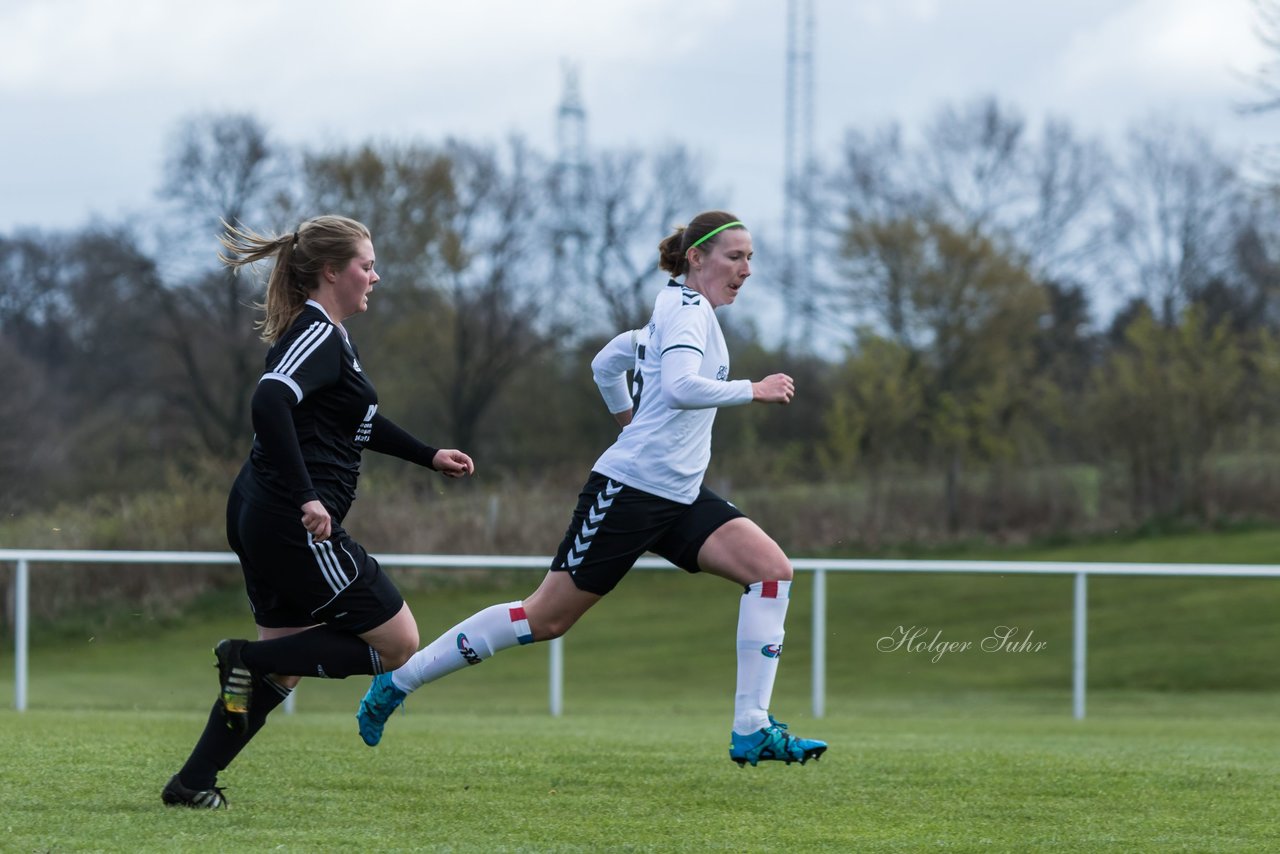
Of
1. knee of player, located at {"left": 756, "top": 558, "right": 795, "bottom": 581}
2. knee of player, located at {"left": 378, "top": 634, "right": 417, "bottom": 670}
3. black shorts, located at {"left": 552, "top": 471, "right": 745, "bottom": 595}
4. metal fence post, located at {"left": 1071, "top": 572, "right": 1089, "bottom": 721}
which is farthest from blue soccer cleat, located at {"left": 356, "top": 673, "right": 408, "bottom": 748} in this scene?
metal fence post, located at {"left": 1071, "top": 572, "right": 1089, "bottom": 721}

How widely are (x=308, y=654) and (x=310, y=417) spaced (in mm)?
727

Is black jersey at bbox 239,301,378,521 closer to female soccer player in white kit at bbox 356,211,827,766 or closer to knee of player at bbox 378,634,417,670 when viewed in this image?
knee of player at bbox 378,634,417,670

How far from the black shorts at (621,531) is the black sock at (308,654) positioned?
2.85 ft

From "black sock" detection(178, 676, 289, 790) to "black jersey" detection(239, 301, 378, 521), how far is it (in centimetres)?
59

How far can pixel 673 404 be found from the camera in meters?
4.95

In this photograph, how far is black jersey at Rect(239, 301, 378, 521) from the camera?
432 centimetres

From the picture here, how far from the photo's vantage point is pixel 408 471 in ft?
82.6

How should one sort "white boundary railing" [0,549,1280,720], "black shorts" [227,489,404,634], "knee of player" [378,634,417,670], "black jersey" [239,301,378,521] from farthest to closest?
"white boundary railing" [0,549,1280,720]
"knee of player" [378,634,417,670]
"black shorts" [227,489,404,634]
"black jersey" [239,301,378,521]

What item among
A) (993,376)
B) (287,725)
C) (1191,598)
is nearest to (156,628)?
(287,725)

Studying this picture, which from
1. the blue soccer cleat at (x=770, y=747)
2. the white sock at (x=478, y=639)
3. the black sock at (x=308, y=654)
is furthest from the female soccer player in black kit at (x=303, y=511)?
the blue soccer cleat at (x=770, y=747)

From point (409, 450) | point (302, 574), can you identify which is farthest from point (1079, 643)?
point (302, 574)

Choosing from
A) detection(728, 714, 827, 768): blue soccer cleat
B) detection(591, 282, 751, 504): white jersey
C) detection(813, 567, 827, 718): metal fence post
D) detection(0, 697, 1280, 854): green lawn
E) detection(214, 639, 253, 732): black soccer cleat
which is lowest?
detection(813, 567, 827, 718): metal fence post

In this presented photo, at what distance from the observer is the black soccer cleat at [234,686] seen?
4574mm

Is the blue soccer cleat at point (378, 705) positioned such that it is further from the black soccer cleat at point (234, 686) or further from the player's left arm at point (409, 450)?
the player's left arm at point (409, 450)
